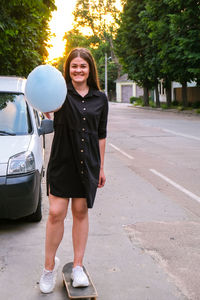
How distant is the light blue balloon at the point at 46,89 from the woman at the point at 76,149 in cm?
20

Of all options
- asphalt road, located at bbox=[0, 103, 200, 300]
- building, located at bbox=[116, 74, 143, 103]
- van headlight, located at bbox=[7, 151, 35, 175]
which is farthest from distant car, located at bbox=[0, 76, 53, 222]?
building, located at bbox=[116, 74, 143, 103]

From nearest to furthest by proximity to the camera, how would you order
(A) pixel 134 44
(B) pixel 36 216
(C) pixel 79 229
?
(C) pixel 79 229 < (B) pixel 36 216 < (A) pixel 134 44

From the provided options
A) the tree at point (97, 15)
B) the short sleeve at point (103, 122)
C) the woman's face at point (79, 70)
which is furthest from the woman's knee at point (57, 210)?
the tree at point (97, 15)

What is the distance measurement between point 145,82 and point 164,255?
42.6 m

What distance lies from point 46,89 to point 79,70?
426mm

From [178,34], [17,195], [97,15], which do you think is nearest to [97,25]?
[97,15]

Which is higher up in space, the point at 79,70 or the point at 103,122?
the point at 79,70

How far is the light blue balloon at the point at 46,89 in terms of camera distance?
10.1ft

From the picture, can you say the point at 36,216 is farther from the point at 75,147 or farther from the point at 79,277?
the point at 75,147

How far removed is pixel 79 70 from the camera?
11.1ft

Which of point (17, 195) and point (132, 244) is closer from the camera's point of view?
point (132, 244)

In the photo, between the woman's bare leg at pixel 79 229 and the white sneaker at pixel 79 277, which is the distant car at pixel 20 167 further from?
the white sneaker at pixel 79 277

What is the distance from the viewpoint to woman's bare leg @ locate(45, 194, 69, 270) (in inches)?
135

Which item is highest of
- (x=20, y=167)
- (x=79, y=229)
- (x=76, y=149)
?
(x=76, y=149)
